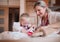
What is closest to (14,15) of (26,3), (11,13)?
(11,13)

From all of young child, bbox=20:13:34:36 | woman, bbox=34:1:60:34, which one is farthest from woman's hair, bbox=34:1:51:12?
young child, bbox=20:13:34:36

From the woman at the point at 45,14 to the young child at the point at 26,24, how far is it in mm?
93

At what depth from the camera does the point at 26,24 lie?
46.9 inches

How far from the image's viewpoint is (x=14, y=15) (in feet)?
3.90

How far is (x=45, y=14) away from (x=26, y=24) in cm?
19

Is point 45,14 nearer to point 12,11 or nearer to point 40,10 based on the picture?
point 40,10

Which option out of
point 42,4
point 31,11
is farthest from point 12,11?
point 42,4

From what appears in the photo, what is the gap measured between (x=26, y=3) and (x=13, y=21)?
186 millimetres

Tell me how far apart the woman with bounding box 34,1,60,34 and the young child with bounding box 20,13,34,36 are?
93mm

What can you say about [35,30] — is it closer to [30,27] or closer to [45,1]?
[30,27]

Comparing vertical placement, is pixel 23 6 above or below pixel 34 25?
above

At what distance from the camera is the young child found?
1185mm

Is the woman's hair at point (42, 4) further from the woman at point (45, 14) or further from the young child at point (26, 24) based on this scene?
the young child at point (26, 24)

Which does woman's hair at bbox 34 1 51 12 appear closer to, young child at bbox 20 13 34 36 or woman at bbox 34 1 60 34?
woman at bbox 34 1 60 34
